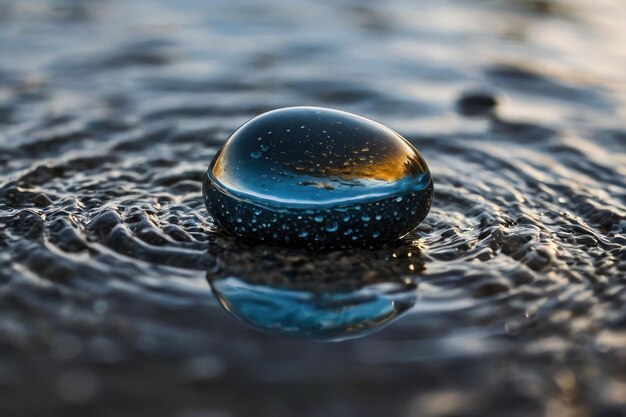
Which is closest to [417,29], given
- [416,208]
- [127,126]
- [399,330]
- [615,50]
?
[615,50]

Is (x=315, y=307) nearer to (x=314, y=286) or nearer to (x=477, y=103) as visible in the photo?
(x=314, y=286)

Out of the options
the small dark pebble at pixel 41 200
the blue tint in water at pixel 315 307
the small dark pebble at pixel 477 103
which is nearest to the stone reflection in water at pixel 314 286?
A: the blue tint in water at pixel 315 307

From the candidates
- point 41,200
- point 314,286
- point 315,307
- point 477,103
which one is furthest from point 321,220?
point 477,103

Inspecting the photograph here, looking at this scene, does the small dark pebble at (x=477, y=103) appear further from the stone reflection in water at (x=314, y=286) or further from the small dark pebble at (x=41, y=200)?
the small dark pebble at (x=41, y=200)

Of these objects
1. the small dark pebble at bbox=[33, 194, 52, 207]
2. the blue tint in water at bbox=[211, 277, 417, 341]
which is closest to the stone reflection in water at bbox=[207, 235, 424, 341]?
the blue tint in water at bbox=[211, 277, 417, 341]

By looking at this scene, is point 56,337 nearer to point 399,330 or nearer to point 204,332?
point 204,332

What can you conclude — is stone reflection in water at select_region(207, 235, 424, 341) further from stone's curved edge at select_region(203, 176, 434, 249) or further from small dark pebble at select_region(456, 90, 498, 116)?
small dark pebble at select_region(456, 90, 498, 116)
